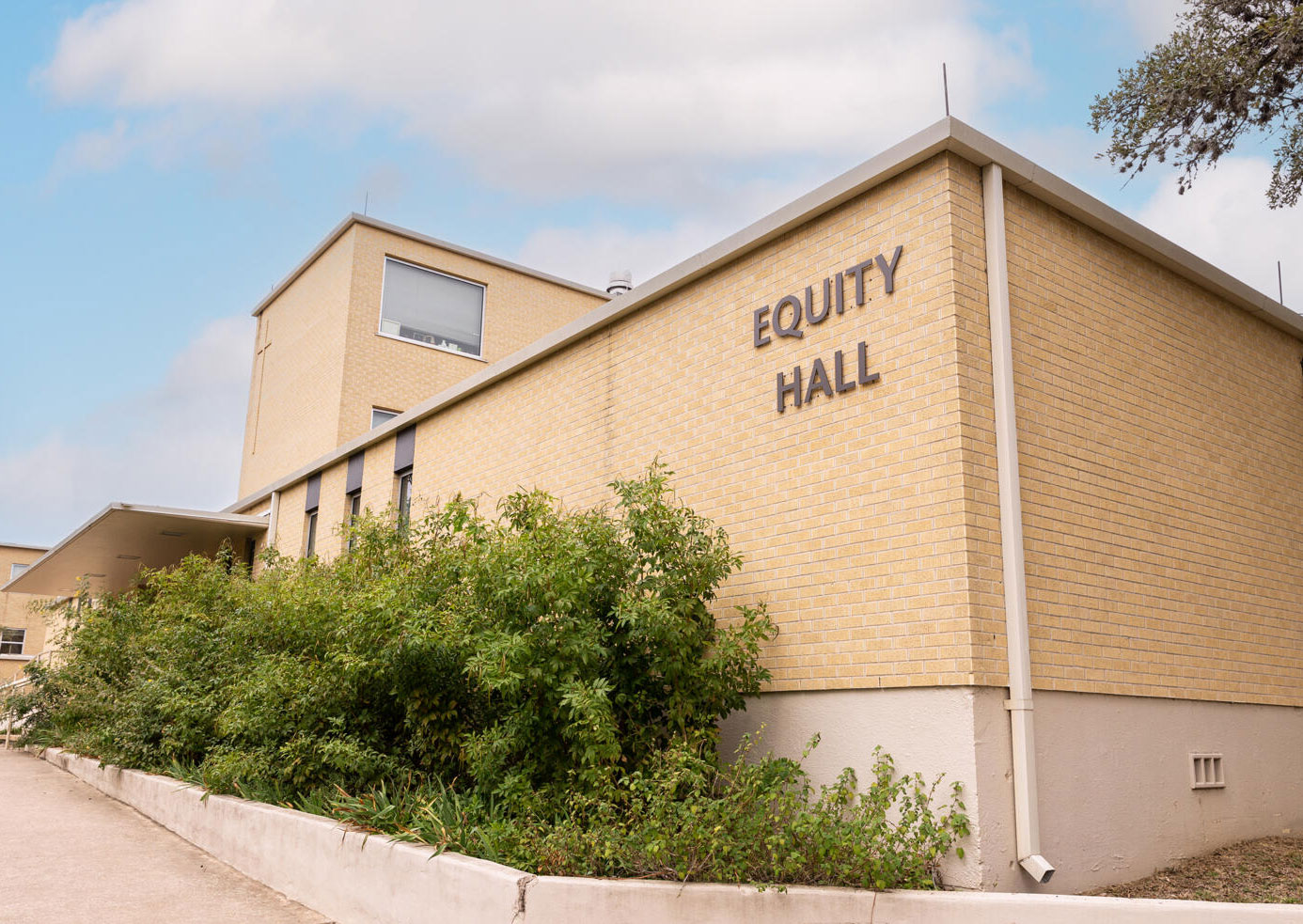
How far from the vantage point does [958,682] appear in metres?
6.59

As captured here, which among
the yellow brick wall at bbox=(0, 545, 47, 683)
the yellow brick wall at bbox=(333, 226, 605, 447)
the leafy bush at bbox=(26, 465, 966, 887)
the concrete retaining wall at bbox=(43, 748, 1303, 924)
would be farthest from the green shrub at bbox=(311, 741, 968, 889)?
the yellow brick wall at bbox=(0, 545, 47, 683)

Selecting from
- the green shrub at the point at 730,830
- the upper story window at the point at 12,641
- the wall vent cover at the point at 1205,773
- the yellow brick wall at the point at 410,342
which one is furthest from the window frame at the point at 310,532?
the upper story window at the point at 12,641

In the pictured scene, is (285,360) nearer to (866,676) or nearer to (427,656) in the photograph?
(427,656)

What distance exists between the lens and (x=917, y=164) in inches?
303

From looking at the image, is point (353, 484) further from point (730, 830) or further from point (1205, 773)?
point (1205, 773)

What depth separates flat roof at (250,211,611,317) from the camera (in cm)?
2169

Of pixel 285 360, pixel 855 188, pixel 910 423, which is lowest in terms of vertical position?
pixel 910 423

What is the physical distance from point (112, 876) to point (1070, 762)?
737cm

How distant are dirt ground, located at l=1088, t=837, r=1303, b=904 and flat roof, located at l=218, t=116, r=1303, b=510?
15.9 feet

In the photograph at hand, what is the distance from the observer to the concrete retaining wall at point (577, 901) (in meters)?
5.50

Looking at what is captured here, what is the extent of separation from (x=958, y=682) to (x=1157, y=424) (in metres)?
3.57

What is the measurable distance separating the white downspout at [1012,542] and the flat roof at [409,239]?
16322mm

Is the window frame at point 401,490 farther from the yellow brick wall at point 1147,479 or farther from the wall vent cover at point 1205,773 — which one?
the wall vent cover at point 1205,773

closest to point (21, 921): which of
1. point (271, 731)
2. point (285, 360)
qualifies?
point (271, 731)
